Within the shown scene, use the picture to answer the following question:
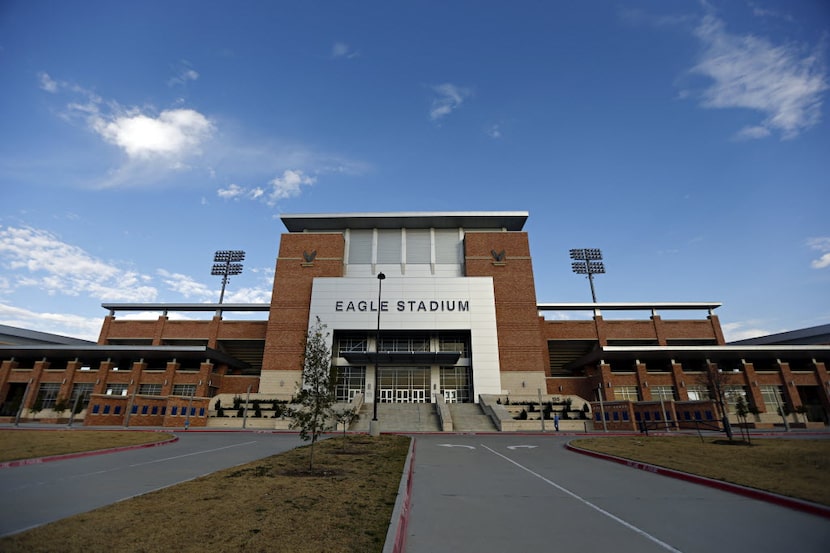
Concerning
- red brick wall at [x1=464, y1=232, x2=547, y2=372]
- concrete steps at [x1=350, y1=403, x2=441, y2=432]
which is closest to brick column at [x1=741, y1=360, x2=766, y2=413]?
red brick wall at [x1=464, y1=232, x2=547, y2=372]

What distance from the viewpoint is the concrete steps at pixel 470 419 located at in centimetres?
3228

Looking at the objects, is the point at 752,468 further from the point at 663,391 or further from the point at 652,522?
the point at 663,391

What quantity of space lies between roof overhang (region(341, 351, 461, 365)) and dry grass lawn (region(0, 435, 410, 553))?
34569 millimetres

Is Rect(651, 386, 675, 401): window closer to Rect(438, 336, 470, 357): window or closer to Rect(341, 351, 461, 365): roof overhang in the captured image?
Rect(438, 336, 470, 357): window

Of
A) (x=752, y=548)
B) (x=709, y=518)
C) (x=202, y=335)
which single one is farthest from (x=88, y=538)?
(x=202, y=335)

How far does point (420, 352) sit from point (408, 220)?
63.7ft

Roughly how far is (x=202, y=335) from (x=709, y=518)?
59.3 meters

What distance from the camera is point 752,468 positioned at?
416 inches

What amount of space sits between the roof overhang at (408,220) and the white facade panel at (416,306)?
377 inches

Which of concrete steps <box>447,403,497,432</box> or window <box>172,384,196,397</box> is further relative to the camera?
window <box>172,384,196,397</box>

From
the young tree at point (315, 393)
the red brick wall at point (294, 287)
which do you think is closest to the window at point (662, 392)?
the red brick wall at point (294, 287)

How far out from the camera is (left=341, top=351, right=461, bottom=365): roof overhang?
43906 millimetres

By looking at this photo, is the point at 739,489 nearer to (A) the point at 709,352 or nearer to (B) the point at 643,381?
(B) the point at 643,381

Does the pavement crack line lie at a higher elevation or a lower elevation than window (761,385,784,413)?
lower
